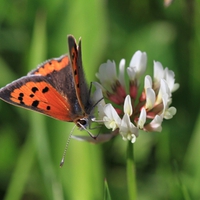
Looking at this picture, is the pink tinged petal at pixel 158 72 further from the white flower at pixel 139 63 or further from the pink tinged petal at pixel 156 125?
the pink tinged petal at pixel 156 125

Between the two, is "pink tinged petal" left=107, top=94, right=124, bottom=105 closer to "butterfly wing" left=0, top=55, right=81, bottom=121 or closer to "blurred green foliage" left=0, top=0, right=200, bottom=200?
"butterfly wing" left=0, top=55, right=81, bottom=121

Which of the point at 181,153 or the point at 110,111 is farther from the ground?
the point at 110,111

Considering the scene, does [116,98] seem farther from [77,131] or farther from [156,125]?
[77,131]

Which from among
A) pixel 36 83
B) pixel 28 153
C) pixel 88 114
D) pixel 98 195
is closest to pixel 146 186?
pixel 98 195

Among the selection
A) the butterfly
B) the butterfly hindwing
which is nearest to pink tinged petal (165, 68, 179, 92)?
the butterfly

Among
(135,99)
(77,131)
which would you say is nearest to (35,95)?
(135,99)

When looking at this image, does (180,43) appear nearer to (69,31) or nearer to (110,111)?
(69,31)

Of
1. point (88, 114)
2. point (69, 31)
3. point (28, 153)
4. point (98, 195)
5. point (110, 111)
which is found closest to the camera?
point (110, 111)
